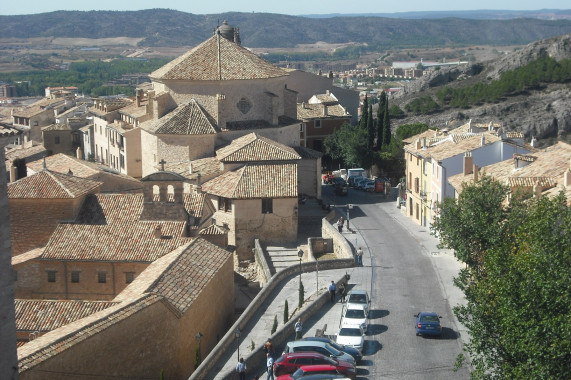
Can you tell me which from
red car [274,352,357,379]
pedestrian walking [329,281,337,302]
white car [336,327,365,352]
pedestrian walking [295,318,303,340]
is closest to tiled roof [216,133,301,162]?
pedestrian walking [329,281,337,302]

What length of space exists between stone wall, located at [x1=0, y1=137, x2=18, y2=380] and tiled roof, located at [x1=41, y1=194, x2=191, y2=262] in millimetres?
17916

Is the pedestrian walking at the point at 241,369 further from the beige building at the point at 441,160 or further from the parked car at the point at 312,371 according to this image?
the beige building at the point at 441,160

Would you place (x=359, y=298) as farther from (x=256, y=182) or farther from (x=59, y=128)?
(x=59, y=128)

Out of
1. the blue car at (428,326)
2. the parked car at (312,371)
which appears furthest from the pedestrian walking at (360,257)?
the parked car at (312,371)

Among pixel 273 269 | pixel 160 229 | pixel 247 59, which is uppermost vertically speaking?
pixel 247 59

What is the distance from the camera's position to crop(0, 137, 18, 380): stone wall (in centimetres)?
1681

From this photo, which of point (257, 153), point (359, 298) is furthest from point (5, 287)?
point (257, 153)

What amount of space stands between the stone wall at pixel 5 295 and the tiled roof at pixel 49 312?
11097 mm

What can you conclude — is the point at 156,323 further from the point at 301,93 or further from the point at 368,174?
the point at 301,93

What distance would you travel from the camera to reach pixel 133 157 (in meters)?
60.2

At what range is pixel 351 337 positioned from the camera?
91.3ft

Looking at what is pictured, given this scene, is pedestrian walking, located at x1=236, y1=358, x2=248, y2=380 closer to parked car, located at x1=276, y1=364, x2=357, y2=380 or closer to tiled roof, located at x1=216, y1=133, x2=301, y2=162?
parked car, located at x1=276, y1=364, x2=357, y2=380

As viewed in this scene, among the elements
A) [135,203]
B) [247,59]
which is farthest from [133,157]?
[135,203]

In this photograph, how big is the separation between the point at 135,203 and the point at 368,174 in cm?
2814
